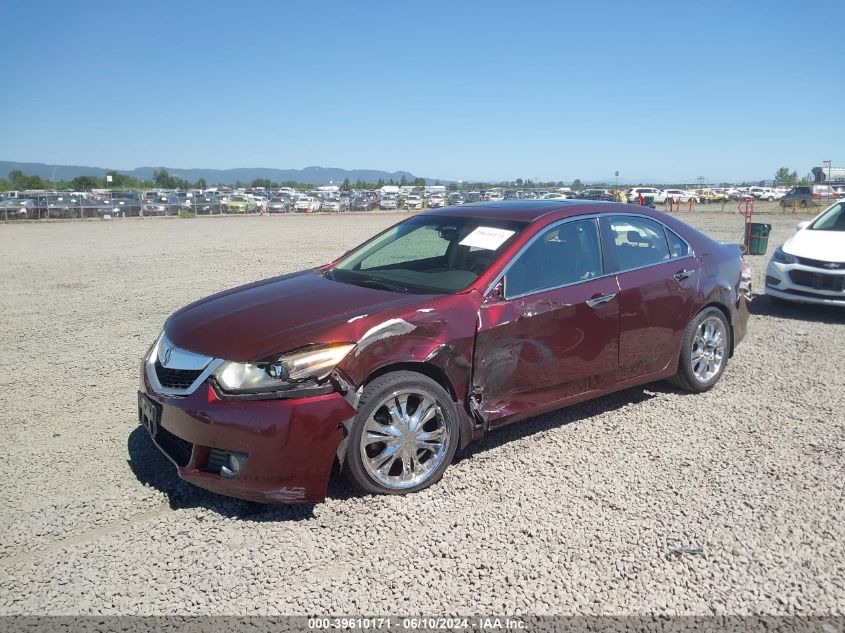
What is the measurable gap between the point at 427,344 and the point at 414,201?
48801mm

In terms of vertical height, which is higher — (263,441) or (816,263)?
(816,263)

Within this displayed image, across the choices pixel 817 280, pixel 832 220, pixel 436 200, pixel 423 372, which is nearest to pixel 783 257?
pixel 817 280

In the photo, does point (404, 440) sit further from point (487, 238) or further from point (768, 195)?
point (768, 195)

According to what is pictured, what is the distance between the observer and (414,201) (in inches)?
2037

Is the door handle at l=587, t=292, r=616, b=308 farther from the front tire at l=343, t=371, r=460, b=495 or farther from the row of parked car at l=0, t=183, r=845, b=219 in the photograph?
the row of parked car at l=0, t=183, r=845, b=219

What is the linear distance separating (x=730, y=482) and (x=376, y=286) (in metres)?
2.49

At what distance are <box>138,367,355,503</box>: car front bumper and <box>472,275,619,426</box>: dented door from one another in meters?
1.01

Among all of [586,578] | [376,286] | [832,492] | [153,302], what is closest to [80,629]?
[586,578]

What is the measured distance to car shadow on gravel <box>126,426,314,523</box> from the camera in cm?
365

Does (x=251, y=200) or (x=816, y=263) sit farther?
(x=251, y=200)

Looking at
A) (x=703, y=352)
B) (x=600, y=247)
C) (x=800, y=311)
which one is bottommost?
(x=800, y=311)

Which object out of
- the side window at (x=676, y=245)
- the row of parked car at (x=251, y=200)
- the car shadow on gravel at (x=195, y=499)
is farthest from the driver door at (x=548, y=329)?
the row of parked car at (x=251, y=200)

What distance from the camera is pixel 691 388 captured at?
545cm

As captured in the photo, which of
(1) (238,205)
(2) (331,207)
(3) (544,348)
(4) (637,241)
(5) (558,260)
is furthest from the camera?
(2) (331,207)
